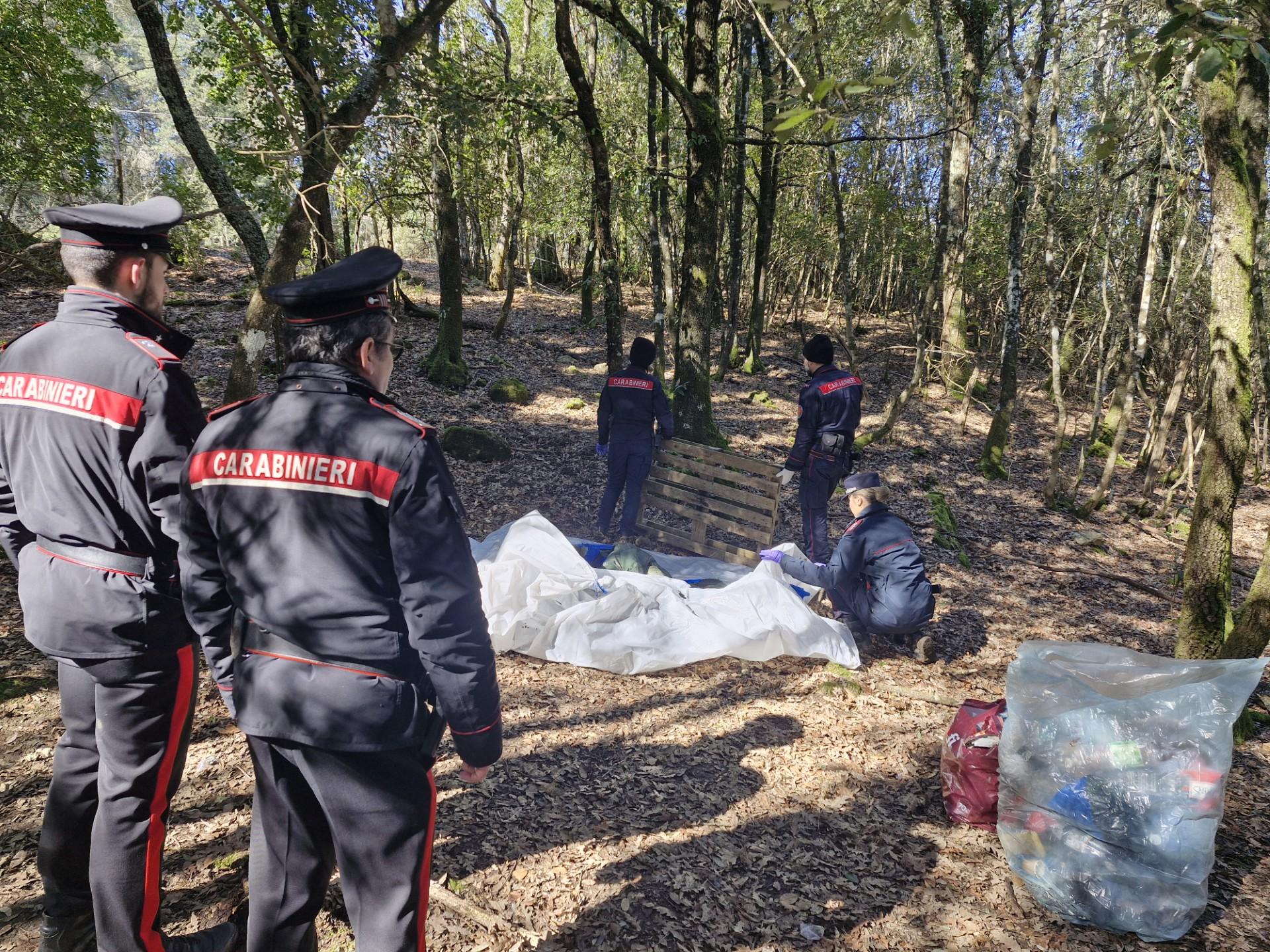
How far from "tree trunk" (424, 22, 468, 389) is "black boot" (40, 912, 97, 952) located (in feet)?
27.0

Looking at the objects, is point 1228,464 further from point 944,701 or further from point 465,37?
point 465,37

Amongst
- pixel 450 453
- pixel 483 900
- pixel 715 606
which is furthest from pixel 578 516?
pixel 483 900

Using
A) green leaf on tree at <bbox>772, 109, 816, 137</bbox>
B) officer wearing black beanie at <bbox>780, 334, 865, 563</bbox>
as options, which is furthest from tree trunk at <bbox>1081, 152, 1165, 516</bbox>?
green leaf on tree at <bbox>772, 109, 816, 137</bbox>

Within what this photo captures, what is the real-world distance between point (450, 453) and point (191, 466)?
6117 millimetres

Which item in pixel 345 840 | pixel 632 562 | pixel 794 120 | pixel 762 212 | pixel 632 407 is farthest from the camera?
pixel 762 212

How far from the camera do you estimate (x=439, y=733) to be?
72.9 inches

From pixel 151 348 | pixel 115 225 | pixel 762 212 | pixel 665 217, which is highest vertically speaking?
pixel 762 212

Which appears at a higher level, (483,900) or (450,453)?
(450,453)

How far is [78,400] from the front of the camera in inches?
80.0

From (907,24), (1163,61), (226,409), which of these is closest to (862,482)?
(1163,61)

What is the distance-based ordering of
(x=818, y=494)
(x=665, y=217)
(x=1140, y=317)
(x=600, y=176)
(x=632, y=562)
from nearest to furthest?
(x=632, y=562) → (x=818, y=494) → (x=600, y=176) → (x=1140, y=317) → (x=665, y=217)

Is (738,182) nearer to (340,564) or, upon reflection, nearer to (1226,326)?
(1226,326)

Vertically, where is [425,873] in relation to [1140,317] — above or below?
below

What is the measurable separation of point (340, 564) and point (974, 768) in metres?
3.06
